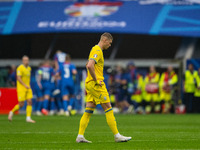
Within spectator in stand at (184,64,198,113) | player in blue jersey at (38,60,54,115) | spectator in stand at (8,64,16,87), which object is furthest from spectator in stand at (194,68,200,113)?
spectator in stand at (8,64,16,87)

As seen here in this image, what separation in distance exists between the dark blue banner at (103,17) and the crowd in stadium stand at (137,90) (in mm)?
2039

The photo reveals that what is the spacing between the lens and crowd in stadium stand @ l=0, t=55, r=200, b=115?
2405 cm

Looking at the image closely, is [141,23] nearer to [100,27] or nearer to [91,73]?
[100,27]

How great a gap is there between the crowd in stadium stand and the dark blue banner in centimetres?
204

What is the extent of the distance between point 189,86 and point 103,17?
17.9 ft

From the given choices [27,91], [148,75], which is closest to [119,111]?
[148,75]

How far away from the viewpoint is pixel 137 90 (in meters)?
25.3

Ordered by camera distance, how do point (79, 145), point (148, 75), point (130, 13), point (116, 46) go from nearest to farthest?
point (79, 145)
point (148, 75)
point (130, 13)
point (116, 46)

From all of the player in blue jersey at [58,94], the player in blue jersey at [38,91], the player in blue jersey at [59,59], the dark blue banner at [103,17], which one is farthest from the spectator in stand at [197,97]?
→ the player in blue jersey at [38,91]

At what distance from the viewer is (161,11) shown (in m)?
26.3

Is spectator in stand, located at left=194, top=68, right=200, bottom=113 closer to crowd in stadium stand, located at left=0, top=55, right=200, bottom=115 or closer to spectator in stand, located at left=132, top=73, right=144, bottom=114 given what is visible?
crowd in stadium stand, located at left=0, top=55, right=200, bottom=115

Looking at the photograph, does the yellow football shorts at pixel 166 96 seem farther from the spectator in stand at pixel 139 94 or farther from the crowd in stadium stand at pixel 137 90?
the spectator in stand at pixel 139 94

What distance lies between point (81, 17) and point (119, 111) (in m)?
5.00

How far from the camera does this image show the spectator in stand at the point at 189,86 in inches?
947
